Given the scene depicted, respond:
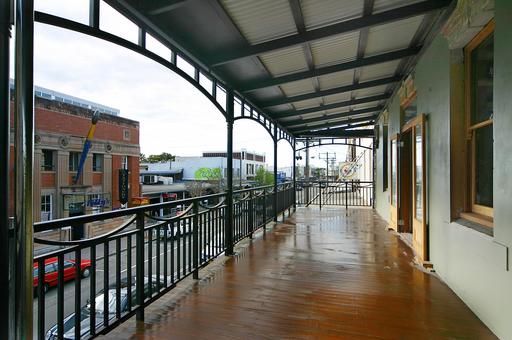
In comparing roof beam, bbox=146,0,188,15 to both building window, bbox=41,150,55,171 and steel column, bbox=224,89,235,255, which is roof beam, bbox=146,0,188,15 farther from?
building window, bbox=41,150,55,171

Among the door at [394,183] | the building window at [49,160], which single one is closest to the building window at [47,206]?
the building window at [49,160]

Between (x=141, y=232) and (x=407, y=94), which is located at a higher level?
(x=407, y=94)

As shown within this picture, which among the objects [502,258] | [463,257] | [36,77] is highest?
[36,77]

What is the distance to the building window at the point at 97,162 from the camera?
18.4 m

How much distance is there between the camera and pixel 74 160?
15.9 meters

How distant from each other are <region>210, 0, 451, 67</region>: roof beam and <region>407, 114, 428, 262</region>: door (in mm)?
1232

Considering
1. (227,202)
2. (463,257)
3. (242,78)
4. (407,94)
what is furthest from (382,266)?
(242,78)

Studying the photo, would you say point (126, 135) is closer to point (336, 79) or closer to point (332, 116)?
point (332, 116)

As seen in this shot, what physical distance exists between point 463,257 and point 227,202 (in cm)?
271

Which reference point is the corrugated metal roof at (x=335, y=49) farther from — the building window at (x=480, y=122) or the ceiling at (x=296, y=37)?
the building window at (x=480, y=122)

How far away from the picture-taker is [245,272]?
3453 millimetres

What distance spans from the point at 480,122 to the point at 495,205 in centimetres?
86

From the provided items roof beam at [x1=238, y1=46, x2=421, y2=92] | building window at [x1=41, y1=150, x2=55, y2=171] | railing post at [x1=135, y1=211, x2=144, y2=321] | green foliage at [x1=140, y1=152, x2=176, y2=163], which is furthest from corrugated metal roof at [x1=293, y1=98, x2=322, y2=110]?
green foliage at [x1=140, y1=152, x2=176, y2=163]

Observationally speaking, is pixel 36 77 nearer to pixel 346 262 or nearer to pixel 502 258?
pixel 502 258
